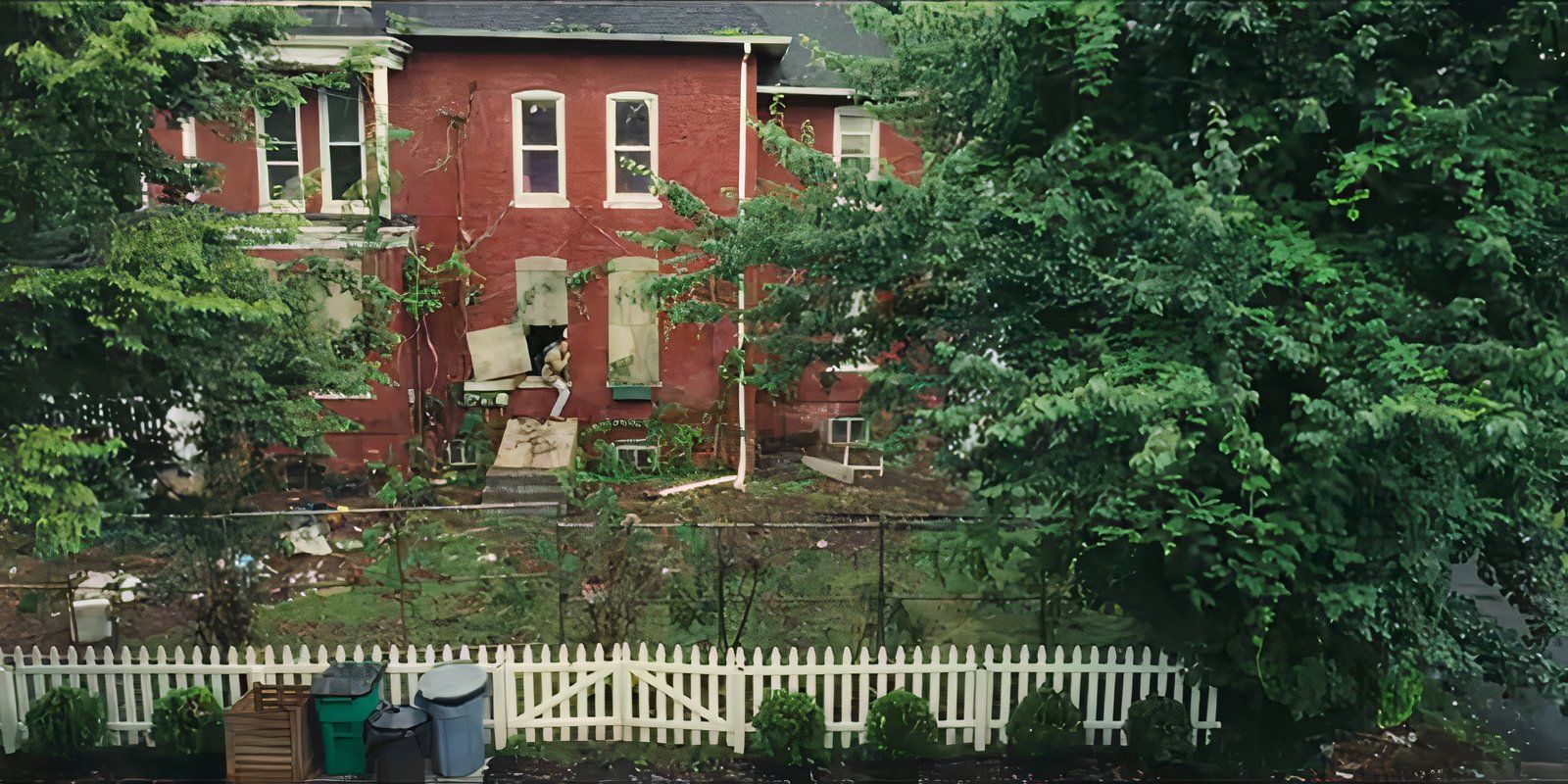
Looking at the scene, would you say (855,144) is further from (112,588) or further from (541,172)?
(112,588)

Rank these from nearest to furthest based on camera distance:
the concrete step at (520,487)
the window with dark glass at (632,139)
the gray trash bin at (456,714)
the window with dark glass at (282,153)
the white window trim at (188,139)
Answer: the gray trash bin at (456,714) < the white window trim at (188,139) < the window with dark glass at (282,153) < the concrete step at (520,487) < the window with dark glass at (632,139)

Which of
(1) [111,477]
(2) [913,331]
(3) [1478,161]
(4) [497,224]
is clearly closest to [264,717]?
(1) [111,477]

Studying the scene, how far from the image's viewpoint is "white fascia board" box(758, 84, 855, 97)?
40.1ft

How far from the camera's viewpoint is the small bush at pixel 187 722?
8500 millimetres

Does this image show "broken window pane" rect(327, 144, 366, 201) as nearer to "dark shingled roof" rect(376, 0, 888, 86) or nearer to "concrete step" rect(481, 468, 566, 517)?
"dark shingled roof" rect(376, 0, 888, 86)

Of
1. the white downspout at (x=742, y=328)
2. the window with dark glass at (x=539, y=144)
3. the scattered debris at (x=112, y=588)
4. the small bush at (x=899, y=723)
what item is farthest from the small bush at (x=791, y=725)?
the window with dark glass at (x=539, y=144)

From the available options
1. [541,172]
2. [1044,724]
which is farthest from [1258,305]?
[541,172]

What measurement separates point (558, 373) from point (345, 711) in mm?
5755

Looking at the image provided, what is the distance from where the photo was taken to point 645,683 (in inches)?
341

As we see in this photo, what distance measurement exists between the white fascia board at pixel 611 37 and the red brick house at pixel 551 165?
1.1 inches

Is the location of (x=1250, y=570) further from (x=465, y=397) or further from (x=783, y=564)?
(x=465, y=397)

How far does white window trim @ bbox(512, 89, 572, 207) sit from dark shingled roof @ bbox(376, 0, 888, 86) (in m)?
0.78

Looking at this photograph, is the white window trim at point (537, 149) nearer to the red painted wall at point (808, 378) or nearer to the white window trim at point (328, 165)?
the white window trim at point (328, 165)

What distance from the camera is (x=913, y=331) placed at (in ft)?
28.2
